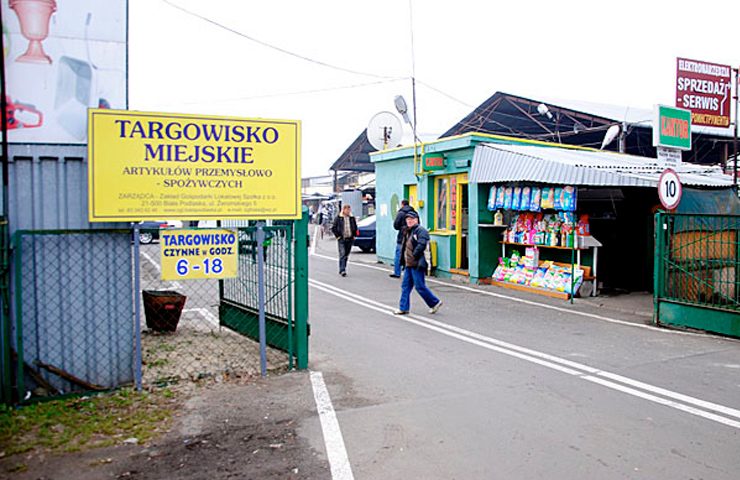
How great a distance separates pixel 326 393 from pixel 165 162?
275 centimetres

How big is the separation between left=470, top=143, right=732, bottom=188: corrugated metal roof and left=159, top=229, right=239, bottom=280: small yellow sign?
7132 millimetres

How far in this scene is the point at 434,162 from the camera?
50.1ft

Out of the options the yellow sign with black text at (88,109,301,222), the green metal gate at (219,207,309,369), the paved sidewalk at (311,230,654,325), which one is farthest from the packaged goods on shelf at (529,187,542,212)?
the yellow sign with black text at (88,109,301,222)

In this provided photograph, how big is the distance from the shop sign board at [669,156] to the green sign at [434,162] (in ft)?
17.7

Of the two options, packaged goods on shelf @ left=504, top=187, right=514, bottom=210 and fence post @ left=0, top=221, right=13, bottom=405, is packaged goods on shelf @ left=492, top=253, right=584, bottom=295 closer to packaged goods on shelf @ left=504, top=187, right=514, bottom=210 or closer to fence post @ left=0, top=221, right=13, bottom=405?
packaged goods on shelf @ left=504, top=187, right=514, bottom=210

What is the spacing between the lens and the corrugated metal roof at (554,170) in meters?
10.7

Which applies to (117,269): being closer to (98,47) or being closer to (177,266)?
(177,266)

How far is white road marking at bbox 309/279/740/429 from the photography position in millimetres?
5434

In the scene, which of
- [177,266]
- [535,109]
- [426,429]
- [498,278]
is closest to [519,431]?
[426,429]

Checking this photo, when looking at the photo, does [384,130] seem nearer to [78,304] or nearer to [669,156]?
[669,156]

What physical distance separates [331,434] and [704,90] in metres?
13.1

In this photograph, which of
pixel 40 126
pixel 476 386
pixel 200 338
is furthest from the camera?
pixel 200 338

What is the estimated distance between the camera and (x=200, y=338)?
26.8 feet

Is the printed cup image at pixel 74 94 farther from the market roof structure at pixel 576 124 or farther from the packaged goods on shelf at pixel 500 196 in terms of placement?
the market roof structure at pixel 576 124
